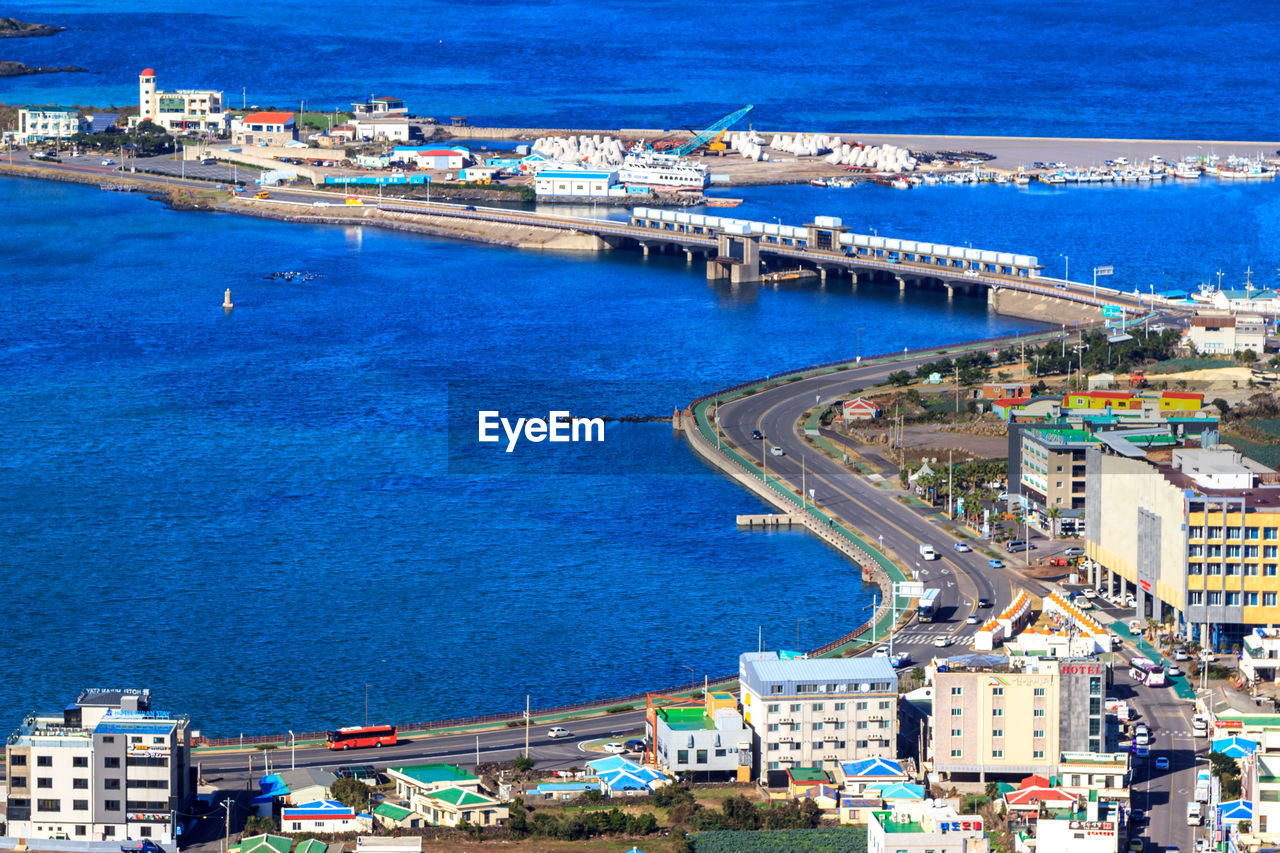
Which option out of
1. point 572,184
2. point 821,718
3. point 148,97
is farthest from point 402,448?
point 148,97

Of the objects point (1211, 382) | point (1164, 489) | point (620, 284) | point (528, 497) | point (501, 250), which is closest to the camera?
point (1164, 489)

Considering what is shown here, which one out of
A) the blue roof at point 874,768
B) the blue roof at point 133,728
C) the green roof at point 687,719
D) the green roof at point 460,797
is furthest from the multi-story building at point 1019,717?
the blue roof at point 133,728

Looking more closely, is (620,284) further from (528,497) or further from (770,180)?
(528,497)

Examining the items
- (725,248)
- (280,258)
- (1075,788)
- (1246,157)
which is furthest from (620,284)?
(1075,788)

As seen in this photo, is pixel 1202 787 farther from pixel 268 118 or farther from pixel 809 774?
pixel 268 118

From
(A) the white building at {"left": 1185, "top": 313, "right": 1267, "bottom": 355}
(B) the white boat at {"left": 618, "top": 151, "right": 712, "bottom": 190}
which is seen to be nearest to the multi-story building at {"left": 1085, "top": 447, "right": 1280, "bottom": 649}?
(A) the white building at {"left": 1185, "top": 313, "right": 1267, "bottom": 355}

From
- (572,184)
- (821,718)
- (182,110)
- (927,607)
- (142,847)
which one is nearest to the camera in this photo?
(142,847)

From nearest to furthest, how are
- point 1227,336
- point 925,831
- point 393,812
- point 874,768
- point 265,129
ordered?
point 925,831
point 393,812
point 874,768
point 1227,336
point 265,129
